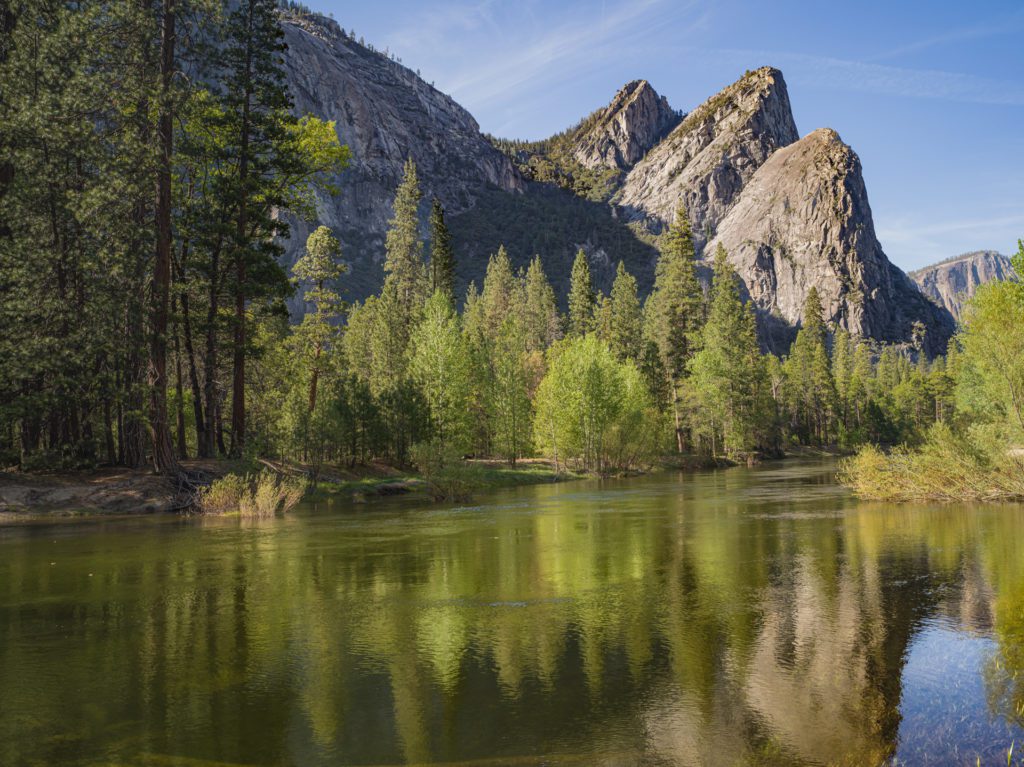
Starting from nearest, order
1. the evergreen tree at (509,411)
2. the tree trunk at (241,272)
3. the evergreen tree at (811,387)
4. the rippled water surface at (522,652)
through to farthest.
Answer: the rippled water surface at (522,652)
the tree trunk at (241,272)
the evergreen tree at (509,411)
the evergreen tree at (811,387)

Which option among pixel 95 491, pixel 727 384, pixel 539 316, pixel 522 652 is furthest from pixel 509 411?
pixel 522 652

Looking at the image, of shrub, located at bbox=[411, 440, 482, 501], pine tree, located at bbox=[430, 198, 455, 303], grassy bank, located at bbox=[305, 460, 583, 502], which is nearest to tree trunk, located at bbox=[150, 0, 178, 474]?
grassy bank, located at bbox=[305, 460, 583, 502]

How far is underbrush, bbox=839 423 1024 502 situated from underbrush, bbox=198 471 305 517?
946 inches

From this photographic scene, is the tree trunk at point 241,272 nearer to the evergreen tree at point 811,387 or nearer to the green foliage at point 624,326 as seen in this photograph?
the green foliage at point 624,326

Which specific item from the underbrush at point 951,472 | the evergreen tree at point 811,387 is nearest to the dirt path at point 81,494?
the underbrush at point 951,472

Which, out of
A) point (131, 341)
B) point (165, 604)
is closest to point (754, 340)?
point (131, 341)

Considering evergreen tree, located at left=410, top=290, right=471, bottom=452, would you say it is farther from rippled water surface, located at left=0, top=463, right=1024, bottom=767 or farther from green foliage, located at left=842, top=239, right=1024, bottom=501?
rippled water surface, located at left=0, top=463, right=1024, bottom=767

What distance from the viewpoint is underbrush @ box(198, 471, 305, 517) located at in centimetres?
2861

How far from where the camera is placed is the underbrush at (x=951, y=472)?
83.0ft

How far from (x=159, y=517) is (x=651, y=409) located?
49.7 meters

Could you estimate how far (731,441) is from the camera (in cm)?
7269

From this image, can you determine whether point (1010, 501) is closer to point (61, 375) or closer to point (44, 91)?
point (61, 375)

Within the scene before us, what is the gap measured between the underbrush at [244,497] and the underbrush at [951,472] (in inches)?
946

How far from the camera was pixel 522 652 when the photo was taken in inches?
365
